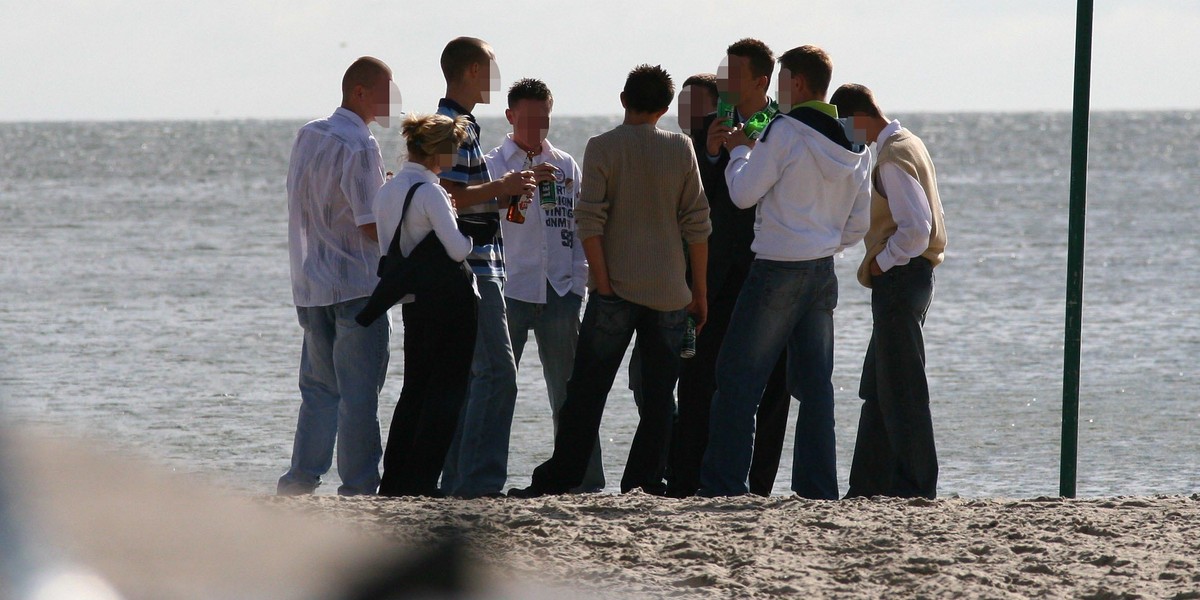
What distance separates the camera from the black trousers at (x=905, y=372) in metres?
5.46

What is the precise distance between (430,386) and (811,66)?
6.18ft

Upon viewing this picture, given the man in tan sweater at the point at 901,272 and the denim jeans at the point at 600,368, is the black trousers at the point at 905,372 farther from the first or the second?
the denim jeans at the point at 600,368

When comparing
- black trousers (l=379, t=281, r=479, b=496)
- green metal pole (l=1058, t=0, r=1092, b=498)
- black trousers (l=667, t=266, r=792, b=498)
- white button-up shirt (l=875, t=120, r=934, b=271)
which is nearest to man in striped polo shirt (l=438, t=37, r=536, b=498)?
black trousers (l=379, t=281, r=479, b=496)

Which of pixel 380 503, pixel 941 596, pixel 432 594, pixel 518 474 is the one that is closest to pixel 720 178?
pixel 380 503

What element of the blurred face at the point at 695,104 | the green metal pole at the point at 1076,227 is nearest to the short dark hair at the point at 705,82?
the blurred face at the point at 695,104

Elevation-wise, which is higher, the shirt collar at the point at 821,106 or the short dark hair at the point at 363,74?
the short dark hair at the point at 363,74

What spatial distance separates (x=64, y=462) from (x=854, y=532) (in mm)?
3406

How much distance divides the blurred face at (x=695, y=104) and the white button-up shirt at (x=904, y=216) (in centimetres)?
93

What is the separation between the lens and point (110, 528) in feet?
4.99

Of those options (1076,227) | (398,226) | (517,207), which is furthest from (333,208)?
(1076,227)

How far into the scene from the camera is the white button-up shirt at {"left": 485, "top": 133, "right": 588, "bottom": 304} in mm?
5926

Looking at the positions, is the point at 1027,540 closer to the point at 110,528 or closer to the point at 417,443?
the point at 417,443

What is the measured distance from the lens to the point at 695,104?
6.02 metres

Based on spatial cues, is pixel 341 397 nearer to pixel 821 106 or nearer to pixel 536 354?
pixel 821 106
